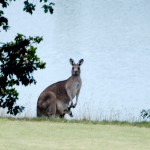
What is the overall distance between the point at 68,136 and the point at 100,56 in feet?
57.6

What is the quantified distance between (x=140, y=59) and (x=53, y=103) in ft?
41.4

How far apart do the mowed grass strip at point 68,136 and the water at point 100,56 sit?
3.21 metres

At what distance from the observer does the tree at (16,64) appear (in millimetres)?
9930

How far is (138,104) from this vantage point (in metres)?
17.3

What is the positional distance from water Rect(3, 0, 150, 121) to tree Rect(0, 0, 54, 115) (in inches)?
77.8

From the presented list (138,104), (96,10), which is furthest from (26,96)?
(96,10)

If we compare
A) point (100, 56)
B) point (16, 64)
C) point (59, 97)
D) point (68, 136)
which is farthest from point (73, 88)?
point (100, 56)

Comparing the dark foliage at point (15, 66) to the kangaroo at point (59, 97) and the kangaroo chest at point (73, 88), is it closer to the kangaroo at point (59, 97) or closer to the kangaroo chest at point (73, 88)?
the kangaroo at point (59, 97)

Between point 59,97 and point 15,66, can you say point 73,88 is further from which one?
point 15,66

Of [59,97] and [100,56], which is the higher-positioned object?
[100,56]

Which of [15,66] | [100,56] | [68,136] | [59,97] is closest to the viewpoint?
[68,136]

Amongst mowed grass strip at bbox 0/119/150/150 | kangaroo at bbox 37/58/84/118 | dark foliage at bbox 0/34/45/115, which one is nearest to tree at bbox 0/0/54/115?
dark foliage at bbox 0/34/45/115

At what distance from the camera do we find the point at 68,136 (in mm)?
7578

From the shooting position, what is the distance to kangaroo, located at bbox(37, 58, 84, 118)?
1206cm
